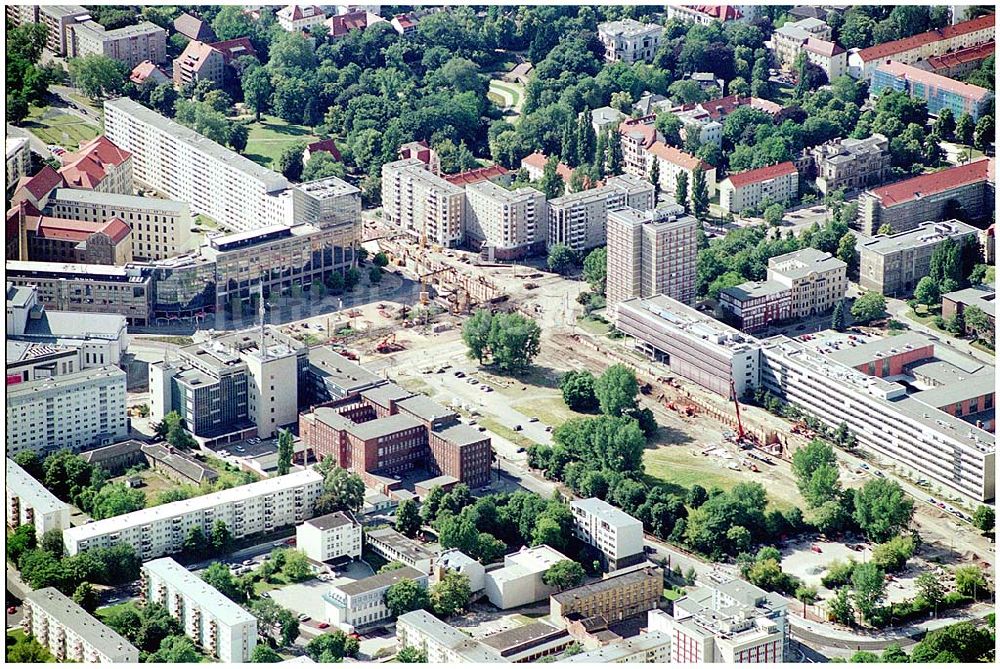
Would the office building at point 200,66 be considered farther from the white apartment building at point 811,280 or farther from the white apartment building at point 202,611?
the white apartment building at point 202,611

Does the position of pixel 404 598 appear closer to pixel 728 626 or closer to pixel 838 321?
pixel 728 626

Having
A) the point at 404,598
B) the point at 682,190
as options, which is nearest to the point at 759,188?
the point at 682,190

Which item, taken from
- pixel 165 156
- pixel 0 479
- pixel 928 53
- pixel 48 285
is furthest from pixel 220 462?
pixel 928 53

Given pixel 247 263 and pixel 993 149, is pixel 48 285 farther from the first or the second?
pixel 993 149

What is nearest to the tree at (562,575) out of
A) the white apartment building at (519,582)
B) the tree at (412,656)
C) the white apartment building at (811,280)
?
the white apartment building at (519,582)

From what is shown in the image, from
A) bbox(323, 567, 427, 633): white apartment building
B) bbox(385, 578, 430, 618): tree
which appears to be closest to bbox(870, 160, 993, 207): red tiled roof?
bbox(385, 578, 430, 618): tree
